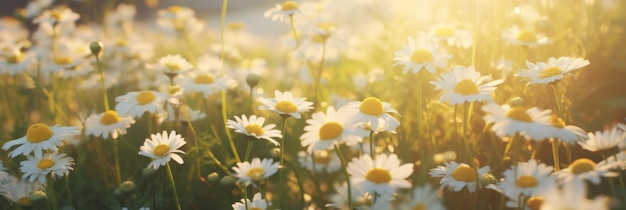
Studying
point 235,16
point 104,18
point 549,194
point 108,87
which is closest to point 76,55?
point 108,87

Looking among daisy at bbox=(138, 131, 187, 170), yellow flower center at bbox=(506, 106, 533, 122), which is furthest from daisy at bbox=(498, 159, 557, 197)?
daisy at bbox=(138, 131, 187, 170)

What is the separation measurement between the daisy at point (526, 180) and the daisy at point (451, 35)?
0.96 m

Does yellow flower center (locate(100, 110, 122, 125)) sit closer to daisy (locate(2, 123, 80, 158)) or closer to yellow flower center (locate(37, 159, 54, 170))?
daisy (locate(2, 123, 80, 158))

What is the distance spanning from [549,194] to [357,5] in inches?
132

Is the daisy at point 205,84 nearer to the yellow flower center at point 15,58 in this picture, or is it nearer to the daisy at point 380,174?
the daisy at point 380,174

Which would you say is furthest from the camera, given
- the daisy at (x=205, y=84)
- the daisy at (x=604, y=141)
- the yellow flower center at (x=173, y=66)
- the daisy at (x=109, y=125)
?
the yellow flower center at (x=173, y=66)

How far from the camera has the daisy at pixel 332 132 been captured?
57.4 inches

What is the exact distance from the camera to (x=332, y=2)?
3734 mm

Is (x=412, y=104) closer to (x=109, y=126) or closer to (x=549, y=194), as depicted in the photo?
(x=109, y=126)

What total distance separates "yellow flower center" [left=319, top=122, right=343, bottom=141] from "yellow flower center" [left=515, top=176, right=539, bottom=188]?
0.44m

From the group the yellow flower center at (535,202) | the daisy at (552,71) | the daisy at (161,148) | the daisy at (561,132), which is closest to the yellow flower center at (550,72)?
the daisy at (552,71)

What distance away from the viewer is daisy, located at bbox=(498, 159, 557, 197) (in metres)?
1.37

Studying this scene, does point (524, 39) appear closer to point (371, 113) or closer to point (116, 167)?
point (371, 113)

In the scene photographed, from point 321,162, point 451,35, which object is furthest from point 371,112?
point 451,35
